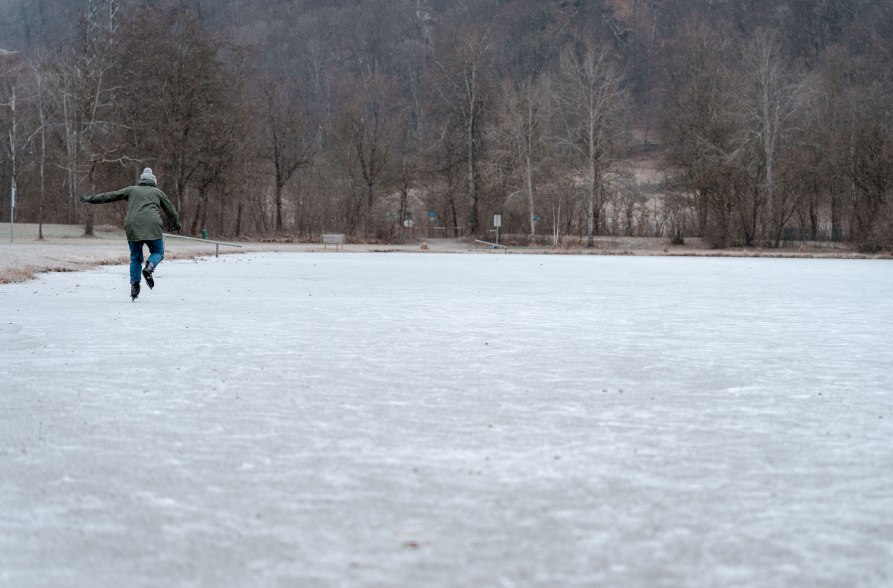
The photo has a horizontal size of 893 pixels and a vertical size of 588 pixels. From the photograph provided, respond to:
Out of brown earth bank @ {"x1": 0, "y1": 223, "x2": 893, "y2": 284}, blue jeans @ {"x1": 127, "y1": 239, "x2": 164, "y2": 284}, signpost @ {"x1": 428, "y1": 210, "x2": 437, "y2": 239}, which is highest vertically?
signpost @ {"x1": 428, "y1": 210, "x2": 437, "y2": 239}

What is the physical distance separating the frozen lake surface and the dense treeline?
35603 mm

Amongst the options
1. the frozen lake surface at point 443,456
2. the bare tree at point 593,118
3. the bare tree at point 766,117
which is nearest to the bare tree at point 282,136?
the bare tree at point 593,118

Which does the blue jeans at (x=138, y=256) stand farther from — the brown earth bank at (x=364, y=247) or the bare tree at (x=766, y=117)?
the bare tree at (x=766, y=117)

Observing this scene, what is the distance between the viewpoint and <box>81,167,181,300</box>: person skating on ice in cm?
1348

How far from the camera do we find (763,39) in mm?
46594

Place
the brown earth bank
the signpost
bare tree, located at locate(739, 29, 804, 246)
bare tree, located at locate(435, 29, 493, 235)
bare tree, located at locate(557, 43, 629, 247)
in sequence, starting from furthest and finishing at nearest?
the signpost → bare tree, located at locate(435, 29, 493, 235) → bare tree, located at locate(557, 43, 629, 247) → bare tree, located at locate(739, 29, 804, 246) → the brown earth bank

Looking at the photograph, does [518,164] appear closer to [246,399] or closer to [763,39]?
[763,39]

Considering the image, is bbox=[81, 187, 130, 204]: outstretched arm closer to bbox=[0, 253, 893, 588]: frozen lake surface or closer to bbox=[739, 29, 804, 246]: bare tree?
bbox=[0, 253, 893, 588]: frozen lake surface

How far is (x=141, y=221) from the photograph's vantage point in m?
13.7

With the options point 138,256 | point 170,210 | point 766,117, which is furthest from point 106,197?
point 766,117

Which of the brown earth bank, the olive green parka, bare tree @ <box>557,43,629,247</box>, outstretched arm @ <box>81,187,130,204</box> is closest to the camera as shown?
outstretched arm @ <box>81,187,130,204</box>

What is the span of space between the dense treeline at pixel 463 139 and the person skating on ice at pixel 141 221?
93.1 ft

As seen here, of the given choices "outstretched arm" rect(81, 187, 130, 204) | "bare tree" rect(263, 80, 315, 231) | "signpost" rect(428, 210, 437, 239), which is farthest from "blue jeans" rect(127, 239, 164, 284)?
"bare tree" rect(263, 80, 315, 231)

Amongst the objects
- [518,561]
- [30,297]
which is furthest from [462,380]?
[30,297]
